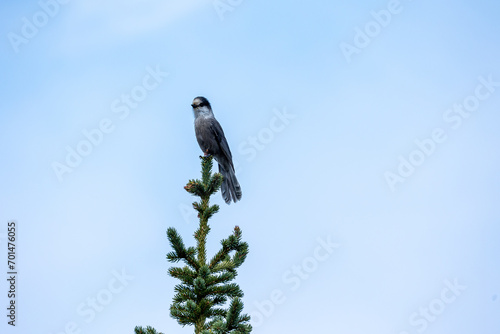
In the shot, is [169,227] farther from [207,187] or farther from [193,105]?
[193,105]

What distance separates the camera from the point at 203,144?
30.2ft

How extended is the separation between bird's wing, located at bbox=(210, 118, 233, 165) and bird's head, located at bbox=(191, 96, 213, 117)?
0.26m

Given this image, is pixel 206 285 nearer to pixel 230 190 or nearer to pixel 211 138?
pixel 230 190

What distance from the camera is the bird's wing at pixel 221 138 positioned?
30.2ft

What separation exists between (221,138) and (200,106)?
721mm

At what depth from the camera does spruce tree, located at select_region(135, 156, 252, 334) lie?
3.80 meters

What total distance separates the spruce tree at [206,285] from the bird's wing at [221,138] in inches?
186

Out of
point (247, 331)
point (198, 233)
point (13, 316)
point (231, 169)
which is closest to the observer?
point (247, 331)

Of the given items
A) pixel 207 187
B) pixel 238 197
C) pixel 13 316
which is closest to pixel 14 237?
pixel 13 316

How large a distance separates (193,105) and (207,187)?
4.97 m

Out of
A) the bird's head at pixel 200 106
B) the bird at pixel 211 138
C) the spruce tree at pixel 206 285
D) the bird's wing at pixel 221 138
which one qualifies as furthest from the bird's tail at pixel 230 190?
the spruce tree at pixel 206 285

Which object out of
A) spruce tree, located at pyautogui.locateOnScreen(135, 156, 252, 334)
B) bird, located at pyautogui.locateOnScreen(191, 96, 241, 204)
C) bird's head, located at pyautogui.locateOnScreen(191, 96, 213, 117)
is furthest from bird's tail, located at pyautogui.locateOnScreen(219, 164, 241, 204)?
spruce tree, located at pyautogui.locateOnScreen(135, 156, 252, 334)

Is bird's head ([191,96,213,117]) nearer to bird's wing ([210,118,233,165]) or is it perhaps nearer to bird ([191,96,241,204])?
bird ([191,96,241,204])

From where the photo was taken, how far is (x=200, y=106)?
9.51 metres
